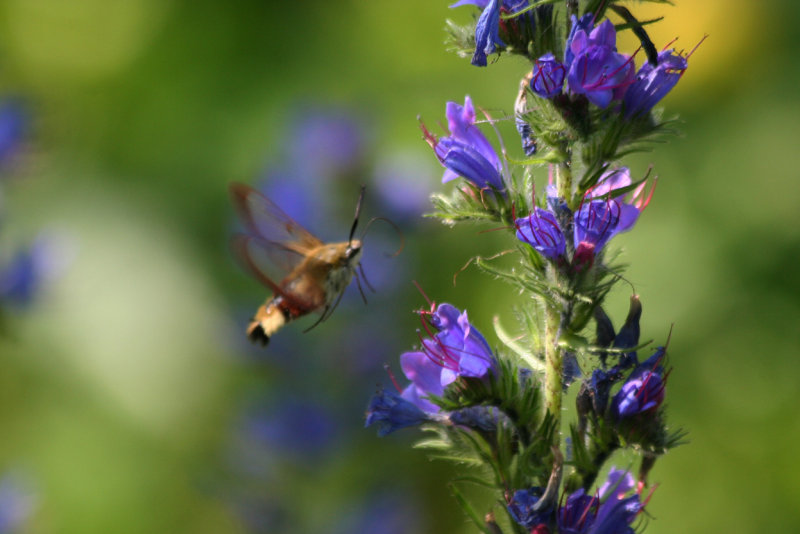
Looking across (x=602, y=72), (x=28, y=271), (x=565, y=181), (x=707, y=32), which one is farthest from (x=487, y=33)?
(x=707, y=32)

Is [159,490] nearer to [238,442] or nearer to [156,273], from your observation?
[238,442]

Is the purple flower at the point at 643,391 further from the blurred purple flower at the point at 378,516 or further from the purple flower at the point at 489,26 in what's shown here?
the blurred purple flower at the point at 378,516

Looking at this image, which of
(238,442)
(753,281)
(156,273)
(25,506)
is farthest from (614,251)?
(156,273)

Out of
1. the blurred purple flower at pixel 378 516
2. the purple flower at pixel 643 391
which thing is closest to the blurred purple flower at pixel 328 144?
the blurred purple flower at pixel 378 516

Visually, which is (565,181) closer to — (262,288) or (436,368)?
(436,368)

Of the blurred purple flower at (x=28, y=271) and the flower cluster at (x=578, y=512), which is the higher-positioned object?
the blurred purple flower at (x=28, y=271)

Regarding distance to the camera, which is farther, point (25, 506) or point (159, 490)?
point (159, 490)

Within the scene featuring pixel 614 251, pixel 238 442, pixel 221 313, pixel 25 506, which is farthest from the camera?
pixel 221 313
